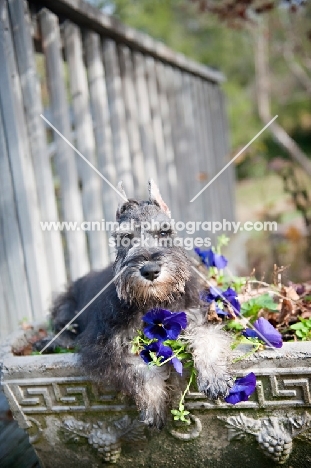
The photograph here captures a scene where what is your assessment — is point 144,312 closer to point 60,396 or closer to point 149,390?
point 149,390

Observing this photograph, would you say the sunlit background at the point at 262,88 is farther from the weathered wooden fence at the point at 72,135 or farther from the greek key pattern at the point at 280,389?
the weathered wooden fence at the point at 72,135

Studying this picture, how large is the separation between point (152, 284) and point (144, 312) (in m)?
0.30

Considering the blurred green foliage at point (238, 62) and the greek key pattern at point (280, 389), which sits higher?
the blurred green foliage at point (238, 62)

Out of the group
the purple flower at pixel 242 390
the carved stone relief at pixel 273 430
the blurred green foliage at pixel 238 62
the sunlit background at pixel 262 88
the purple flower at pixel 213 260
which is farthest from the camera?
the blurred green foliage at pixel 238 62

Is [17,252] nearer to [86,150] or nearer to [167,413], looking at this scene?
[86,150]

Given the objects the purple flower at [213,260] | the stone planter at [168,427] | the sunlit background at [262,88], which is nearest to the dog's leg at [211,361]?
the stone planter at [168,427]

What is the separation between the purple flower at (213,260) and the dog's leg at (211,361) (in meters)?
0.86

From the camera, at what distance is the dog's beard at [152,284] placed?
287cm

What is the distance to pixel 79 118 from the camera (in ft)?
17.6

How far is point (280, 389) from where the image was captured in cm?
288

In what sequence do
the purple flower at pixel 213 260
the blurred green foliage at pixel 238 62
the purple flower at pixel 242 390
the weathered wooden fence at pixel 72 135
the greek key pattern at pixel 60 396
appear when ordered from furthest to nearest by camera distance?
1. the blurred green foliage at pixel 238 62
2. the weathered wooden fence at pixel 72 135
3. the purple flower at pixel 213 260
4. the greek key pattern at pixel 60 396
5. the purple flower at pixel 242 390

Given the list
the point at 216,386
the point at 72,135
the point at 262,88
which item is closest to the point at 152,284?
the point at 216,386

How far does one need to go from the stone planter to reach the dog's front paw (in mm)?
118

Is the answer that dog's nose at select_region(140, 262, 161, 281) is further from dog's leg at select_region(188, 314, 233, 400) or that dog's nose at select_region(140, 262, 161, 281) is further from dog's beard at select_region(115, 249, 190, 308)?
dog's leg at select_region(188, 314, 233, 400)
